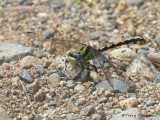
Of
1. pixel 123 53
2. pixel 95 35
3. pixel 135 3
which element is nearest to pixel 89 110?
pixel 123 53

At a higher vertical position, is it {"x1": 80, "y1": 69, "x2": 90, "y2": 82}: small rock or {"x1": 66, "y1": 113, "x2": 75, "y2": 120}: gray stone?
{"x1": 80, "y1": 69, "x2": 90, "y2": 82}: small rock

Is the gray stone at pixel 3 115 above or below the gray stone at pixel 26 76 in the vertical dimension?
below

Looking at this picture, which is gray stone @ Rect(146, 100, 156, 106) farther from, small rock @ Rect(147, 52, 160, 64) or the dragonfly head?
the dragonfly head

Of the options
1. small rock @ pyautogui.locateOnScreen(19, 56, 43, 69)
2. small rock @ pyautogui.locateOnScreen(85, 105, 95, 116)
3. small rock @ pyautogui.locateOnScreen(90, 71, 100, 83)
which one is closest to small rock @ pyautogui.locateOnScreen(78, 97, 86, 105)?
Answer: small rock @ pyautogui.locateOnScreen(85, 105, 95, 116)

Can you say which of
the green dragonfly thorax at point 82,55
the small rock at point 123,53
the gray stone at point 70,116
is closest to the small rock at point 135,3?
the small rock at point 123,53

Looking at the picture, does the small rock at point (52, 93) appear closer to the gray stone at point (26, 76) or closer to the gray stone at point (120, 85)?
the gray stone at point (26, 76)

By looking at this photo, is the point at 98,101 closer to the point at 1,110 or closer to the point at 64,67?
the point at 64,67

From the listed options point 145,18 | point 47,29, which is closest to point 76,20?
point 47,29
